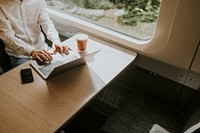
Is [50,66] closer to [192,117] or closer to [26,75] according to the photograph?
[26,75]

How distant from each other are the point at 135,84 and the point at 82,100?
80 centimetres

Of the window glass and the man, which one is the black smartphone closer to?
the man

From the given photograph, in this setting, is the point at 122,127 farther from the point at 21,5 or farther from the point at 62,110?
the point at 21,5

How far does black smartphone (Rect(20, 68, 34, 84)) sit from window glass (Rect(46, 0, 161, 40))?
682 millimetres

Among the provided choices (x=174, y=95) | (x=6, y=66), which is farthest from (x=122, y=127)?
(x=6, y=66)

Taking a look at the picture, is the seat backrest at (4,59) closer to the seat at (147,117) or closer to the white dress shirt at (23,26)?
the white dress shirt at (23,26)

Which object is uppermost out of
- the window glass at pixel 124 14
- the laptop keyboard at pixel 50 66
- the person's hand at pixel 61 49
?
the window glass at pixel 124 14

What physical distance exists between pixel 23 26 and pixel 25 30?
1.3 inches

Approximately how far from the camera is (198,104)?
1094mm

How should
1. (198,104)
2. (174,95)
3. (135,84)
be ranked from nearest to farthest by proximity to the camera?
(198,104)
(174,95)
(135,84)

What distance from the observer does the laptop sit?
1124mm

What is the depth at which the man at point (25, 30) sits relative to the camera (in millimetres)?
1315

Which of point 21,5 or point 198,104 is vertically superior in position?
point 21,5

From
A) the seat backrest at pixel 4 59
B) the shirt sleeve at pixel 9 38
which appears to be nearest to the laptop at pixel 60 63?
the shirt sleeve at pixel 9 38
